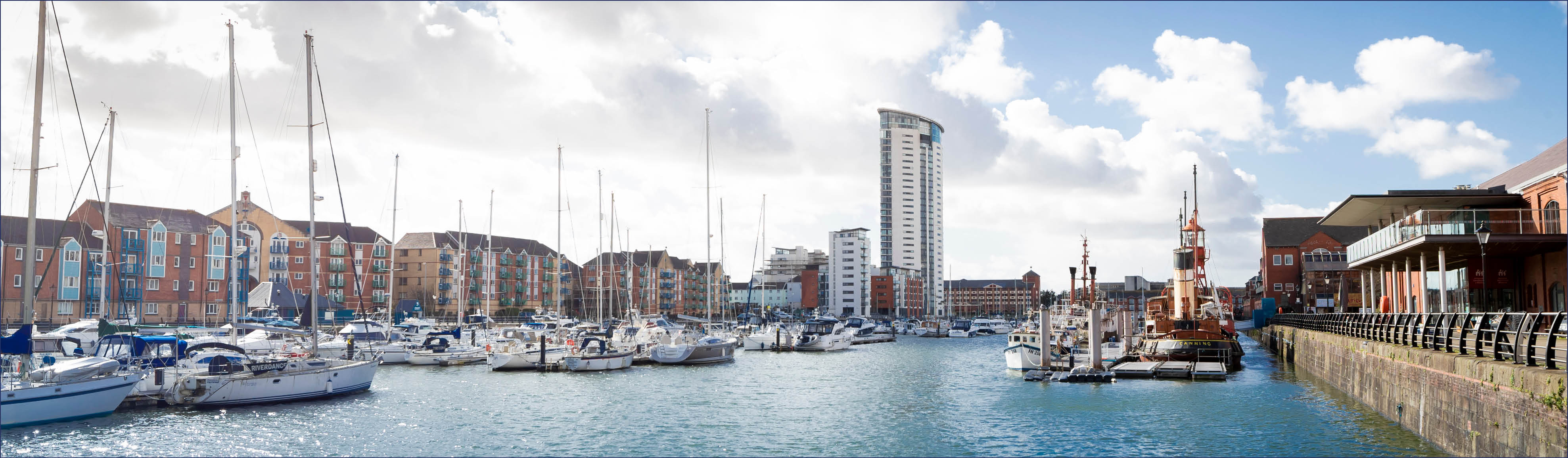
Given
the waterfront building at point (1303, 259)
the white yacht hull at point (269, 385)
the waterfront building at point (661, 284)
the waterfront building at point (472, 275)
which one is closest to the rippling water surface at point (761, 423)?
the white yacht hull at point (269, 385)

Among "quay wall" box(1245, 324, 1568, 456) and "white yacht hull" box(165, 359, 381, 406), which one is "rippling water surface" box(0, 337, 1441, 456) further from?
"quay wall" box(1245, 324, 1568, 456)

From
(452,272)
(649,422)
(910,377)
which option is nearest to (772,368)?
(910,377)

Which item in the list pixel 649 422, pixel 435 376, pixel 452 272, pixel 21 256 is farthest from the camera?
pixel 452 272

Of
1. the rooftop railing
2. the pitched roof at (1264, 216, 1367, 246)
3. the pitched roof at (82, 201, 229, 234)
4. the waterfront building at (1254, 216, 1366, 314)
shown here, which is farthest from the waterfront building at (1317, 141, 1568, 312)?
the pitched roof at (82, 201, 229, 234)

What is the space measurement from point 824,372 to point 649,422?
25.6 metres

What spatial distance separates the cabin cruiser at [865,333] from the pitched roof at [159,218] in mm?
64928

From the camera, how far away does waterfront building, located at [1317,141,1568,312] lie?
31.2 m

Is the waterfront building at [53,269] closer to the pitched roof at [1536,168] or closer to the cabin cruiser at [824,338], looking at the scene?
the cabin cruiser at [824,338]

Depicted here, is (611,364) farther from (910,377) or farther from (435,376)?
(910,377)

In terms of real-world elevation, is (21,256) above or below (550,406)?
above

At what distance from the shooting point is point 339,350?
54969mm

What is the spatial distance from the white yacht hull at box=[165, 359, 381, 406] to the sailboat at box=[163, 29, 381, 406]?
0.05 ft

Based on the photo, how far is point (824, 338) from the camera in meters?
81.2

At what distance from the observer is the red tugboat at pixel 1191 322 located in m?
50.4
